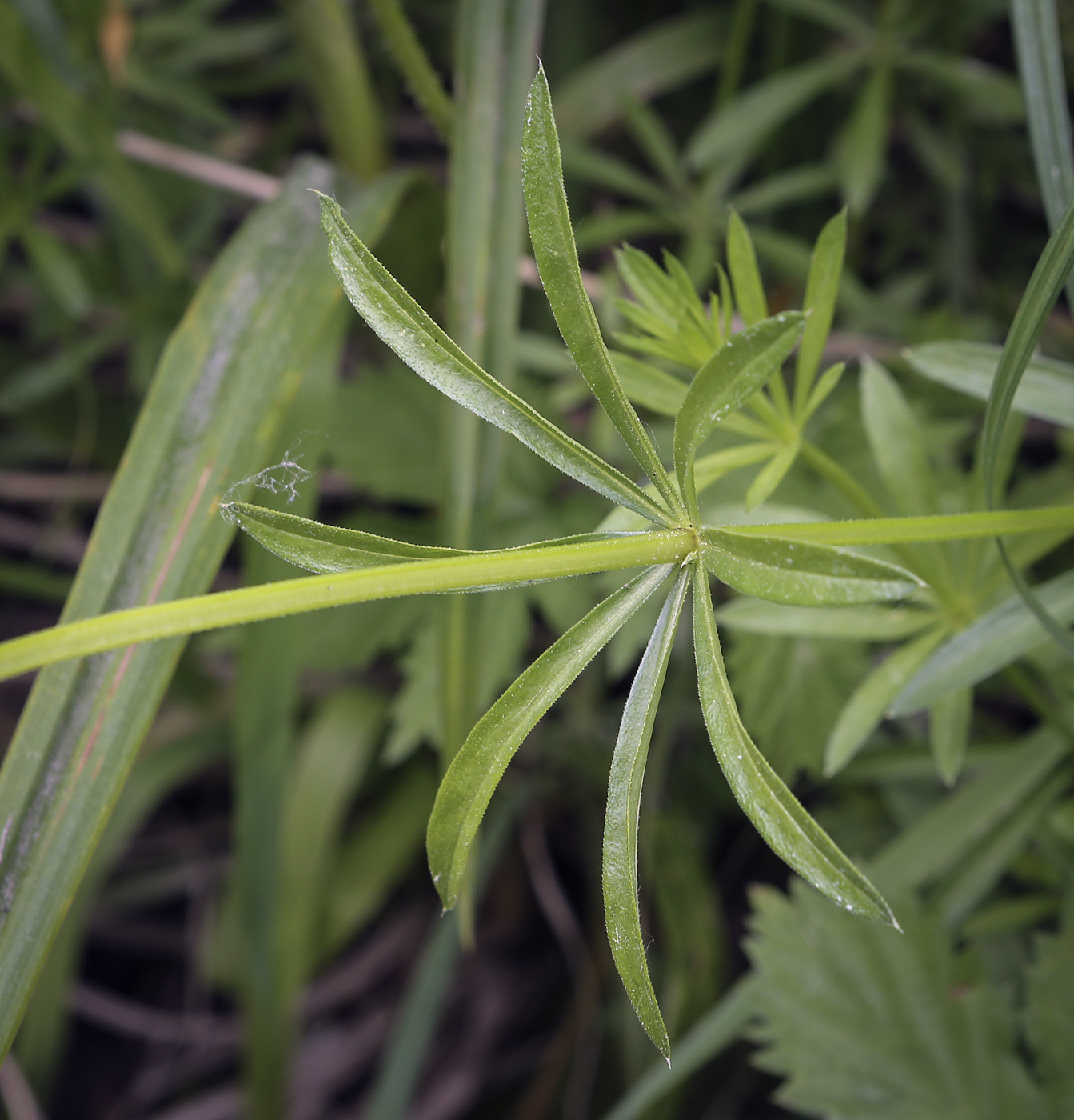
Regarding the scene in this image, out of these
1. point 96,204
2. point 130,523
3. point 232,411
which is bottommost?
point 130,523

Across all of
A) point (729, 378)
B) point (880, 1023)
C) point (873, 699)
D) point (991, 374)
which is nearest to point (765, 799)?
point (729, 378)

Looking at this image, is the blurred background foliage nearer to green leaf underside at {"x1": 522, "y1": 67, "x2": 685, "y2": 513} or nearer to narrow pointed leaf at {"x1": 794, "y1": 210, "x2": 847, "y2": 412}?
narrow pointed leaf at {"x1": 794, "y1": 210, "x2": 847, "y2": 412}

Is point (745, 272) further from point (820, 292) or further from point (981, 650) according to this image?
point (981, 650)

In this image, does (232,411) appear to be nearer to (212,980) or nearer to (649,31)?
(649,31)

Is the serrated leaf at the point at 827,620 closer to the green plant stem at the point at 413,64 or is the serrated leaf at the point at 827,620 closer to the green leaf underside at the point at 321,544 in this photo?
the green leaf underside at the point at 321,544

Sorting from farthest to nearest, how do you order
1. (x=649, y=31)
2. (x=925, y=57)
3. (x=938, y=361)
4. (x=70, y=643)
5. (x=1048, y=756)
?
(x=649, y=31)
(x=925, y=57)
(x=1048, y=756)
(x=938, y=361)
(x=70, y=643)

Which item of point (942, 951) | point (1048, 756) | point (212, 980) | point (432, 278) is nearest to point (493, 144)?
point (432, 278)
